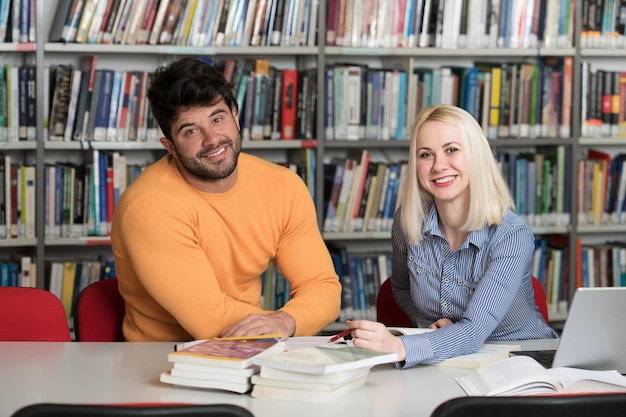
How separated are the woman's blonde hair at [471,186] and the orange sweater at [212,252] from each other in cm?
32

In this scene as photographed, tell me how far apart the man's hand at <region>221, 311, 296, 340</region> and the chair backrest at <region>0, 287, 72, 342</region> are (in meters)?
0.46

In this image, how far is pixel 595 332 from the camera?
70.8 inches

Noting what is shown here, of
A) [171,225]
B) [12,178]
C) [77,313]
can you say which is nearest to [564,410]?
[171,225]

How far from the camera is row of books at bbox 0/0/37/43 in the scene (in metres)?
3.52

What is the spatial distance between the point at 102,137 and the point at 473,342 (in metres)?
2.16

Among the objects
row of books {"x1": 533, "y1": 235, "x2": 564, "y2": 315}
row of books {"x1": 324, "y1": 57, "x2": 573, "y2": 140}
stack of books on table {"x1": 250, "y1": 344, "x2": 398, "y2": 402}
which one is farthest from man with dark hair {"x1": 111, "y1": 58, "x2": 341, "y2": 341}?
row of books {"x1": 533, "y1": 235, "x2": 564, "y2": 315}

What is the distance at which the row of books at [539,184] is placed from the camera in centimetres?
402

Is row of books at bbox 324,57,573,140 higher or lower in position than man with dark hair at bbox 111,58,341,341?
higher

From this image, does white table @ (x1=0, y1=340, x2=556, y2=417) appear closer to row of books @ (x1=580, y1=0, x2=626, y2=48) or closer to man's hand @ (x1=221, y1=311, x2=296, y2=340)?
man's hand @ (x1=221, y1=311, x2=296, y2=340)

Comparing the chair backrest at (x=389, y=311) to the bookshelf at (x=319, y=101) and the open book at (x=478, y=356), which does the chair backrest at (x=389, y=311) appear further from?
the bookshelf at (x=319, y=101)

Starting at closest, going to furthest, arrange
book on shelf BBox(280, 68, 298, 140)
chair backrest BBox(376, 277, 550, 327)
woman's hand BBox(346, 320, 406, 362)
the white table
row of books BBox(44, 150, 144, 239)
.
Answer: the white table < woman's hand BBox(346, 320, 406, 362) < chair backrest BBox(376, 277, 550, 327) < row of books BBox(44, 150, 144, 239) < book on shelf BBox(280, 68, 298, 140)

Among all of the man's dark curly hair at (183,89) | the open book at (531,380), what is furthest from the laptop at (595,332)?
the man's dark curly hair at (183,89)

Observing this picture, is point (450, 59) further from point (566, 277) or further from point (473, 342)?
point (473, 342)

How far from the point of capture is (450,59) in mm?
4230
